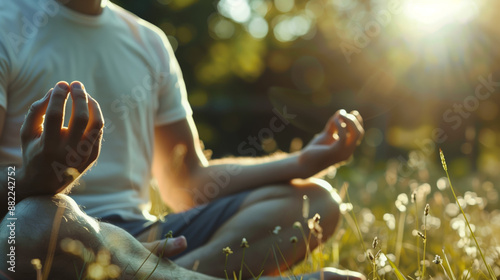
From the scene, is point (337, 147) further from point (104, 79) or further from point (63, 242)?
point (63, 242)

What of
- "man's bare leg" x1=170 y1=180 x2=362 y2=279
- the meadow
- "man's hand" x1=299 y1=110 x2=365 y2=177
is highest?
"man's hand" x1=299 y1=110 x2=365 y2=177

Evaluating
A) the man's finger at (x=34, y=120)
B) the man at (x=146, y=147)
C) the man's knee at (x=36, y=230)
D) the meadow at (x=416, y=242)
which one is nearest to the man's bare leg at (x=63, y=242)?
the man's knee at (x=36, y=230)

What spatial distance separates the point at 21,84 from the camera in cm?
209

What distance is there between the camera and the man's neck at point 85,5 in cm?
231

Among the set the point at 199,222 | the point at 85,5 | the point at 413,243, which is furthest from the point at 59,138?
the point at 413,243

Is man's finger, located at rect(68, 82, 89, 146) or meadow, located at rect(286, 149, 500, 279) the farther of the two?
meadow, located at rect(286, 149, 500, 279)

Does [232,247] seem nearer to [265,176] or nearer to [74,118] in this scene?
[265,176]

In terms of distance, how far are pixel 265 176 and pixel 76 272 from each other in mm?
1002

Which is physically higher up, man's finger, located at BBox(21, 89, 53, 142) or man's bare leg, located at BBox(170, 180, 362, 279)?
man's finger, located at BBox(21, 89, 53, 142)

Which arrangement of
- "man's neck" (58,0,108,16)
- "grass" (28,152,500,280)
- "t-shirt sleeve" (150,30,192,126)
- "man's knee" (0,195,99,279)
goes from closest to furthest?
"man's knee" (0,195,99,279) → "grass" (28,152,500,280) → "man's neck" (58,0,108,16) → "t-shirt sleeve" (150,30,192,126)

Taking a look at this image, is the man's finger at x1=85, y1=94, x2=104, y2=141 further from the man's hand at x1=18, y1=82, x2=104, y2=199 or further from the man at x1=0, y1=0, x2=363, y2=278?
the man at x1=0, y1=0, x2=363, y2=278

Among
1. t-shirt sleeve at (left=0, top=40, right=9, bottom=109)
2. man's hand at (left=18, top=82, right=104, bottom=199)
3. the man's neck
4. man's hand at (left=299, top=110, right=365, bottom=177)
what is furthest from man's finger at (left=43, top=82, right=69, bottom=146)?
man's hand at (left=299, top=110, right=365, bottom=177)

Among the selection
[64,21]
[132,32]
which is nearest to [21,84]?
[64,21]

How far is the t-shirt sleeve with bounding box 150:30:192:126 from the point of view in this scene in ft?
8.57
